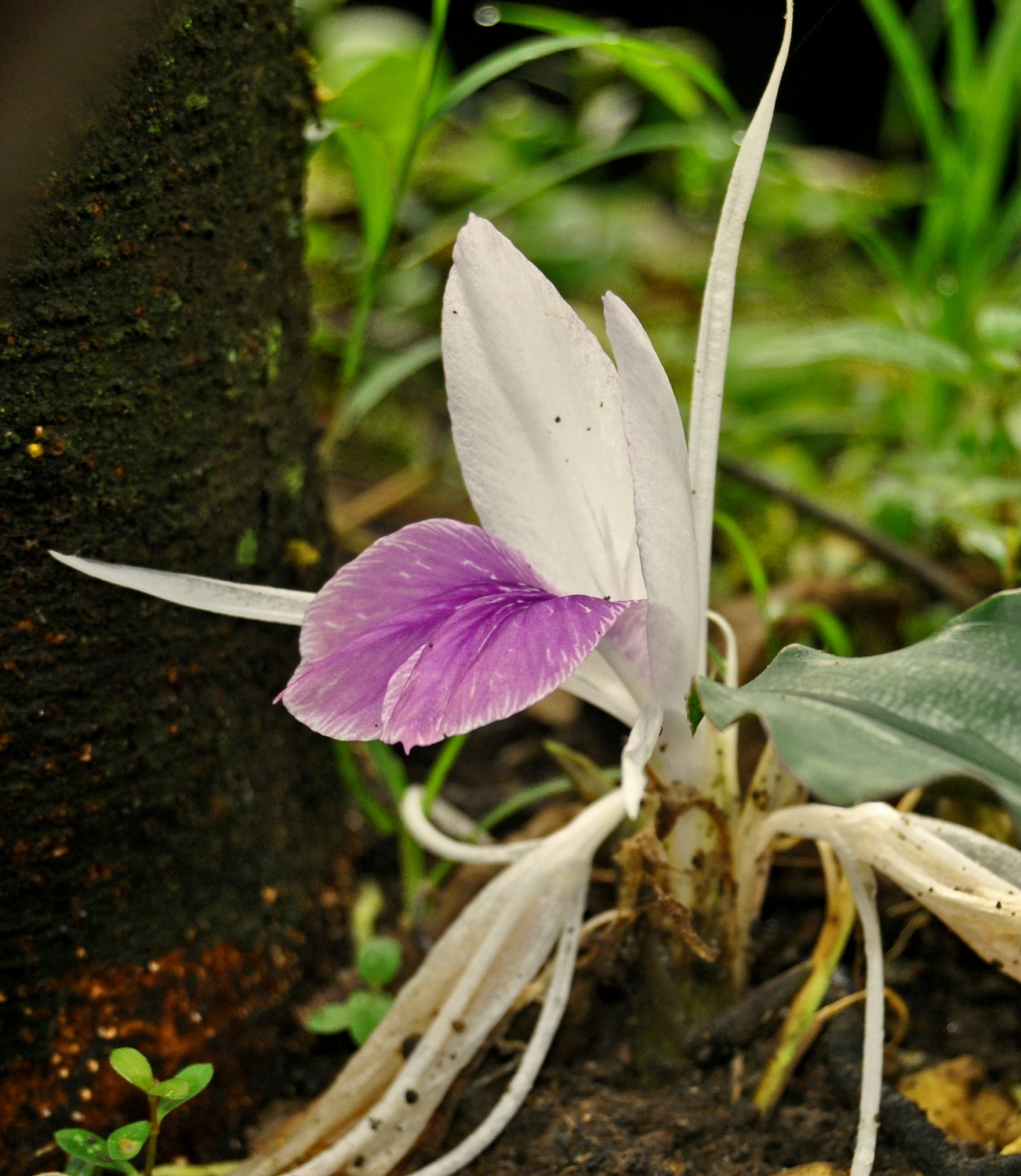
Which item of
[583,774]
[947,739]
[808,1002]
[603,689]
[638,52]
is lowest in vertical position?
[808,1002]

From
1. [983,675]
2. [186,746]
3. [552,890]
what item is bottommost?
[552,890]

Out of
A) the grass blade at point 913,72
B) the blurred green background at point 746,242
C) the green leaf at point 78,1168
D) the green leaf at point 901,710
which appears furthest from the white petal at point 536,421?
the grass blade at point 913,72

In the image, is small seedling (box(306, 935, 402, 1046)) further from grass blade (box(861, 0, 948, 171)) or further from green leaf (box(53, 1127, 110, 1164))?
grass blade (box(861, 0, 948, 171))

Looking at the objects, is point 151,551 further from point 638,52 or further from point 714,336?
point 638,52

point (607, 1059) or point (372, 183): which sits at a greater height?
point (372, 183)

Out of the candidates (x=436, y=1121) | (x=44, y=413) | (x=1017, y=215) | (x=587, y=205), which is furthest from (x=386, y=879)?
(x=587, y=205)

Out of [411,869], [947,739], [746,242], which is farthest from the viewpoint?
[746,242]

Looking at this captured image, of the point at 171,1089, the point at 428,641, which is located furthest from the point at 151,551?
the point at 171,1089

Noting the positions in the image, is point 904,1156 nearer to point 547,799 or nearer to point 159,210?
point 547,799
